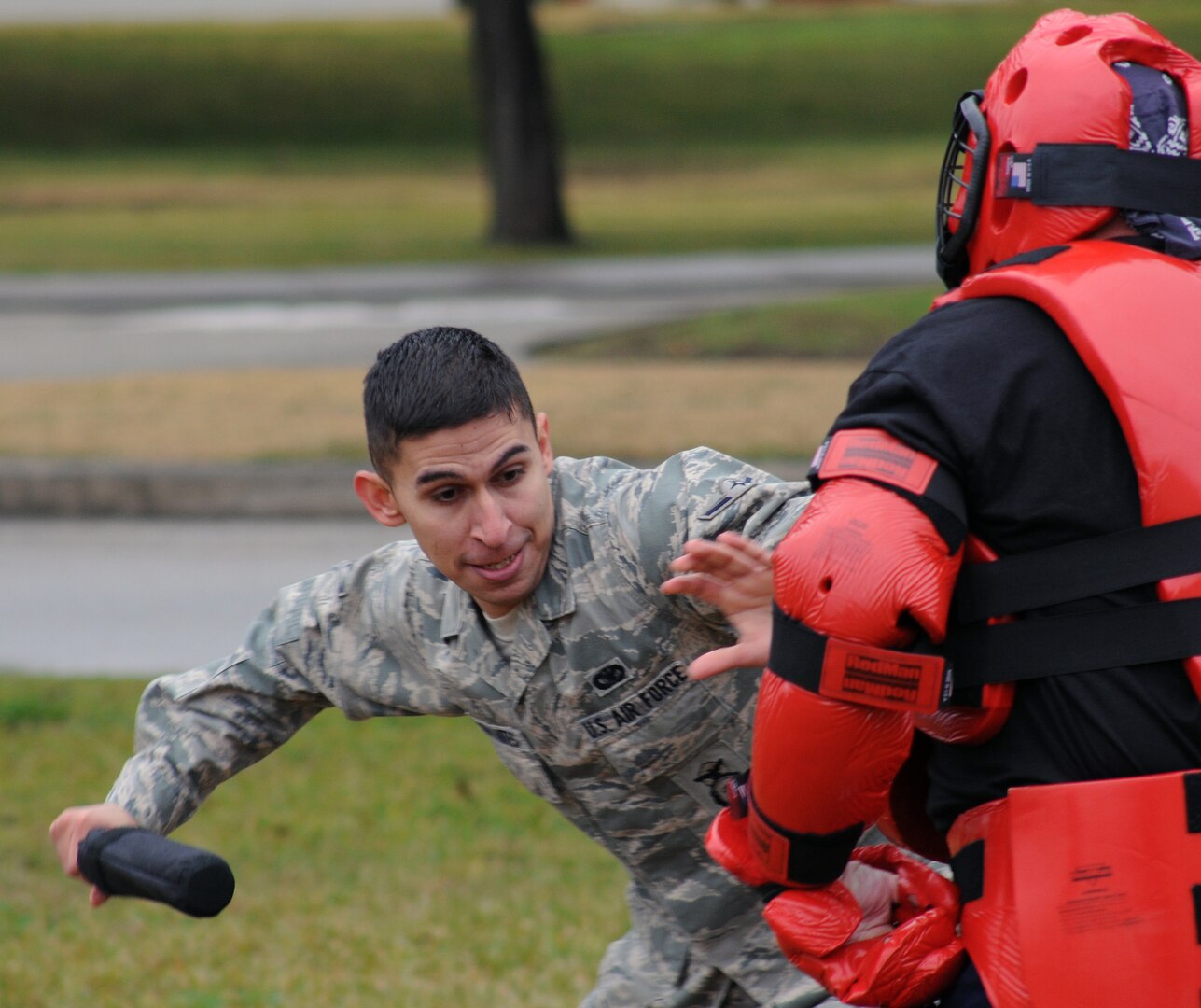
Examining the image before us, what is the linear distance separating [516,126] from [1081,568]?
23.9m

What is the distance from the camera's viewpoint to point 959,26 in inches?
2114

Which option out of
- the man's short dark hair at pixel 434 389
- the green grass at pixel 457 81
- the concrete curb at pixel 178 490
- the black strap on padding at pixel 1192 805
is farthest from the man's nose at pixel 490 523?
the green grass at pixel 457 81

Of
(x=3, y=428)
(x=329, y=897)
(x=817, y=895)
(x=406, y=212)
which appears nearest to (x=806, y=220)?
(x=406, y=212)

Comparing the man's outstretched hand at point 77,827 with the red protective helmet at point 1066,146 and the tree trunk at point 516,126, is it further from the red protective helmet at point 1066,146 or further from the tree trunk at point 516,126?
the tree trunk at point 516,126

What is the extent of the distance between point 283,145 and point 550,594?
146 ft

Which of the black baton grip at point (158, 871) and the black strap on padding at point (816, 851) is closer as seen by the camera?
the black strap on padding at point (816, 851)

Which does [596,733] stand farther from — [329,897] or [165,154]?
[165,154]

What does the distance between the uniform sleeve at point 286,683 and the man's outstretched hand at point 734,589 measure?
0.67 meters

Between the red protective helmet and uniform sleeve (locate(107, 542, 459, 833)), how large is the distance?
46.5 inches

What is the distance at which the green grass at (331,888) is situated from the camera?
439 cm

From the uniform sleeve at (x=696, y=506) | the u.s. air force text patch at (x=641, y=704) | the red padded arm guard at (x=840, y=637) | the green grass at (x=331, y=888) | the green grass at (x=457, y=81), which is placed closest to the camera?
the red padded arm guard at (x=840, y=637)

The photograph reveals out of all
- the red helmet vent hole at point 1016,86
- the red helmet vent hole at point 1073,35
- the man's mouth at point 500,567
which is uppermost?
the red helmet vent hole at point 1073,35

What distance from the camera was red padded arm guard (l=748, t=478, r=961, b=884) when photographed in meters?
2.08

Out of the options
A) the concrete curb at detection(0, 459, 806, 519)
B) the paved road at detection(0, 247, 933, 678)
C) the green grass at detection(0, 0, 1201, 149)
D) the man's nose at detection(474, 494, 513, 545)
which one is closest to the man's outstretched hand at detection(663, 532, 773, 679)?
the man's nose at detection(474, 494, 513, 545)
